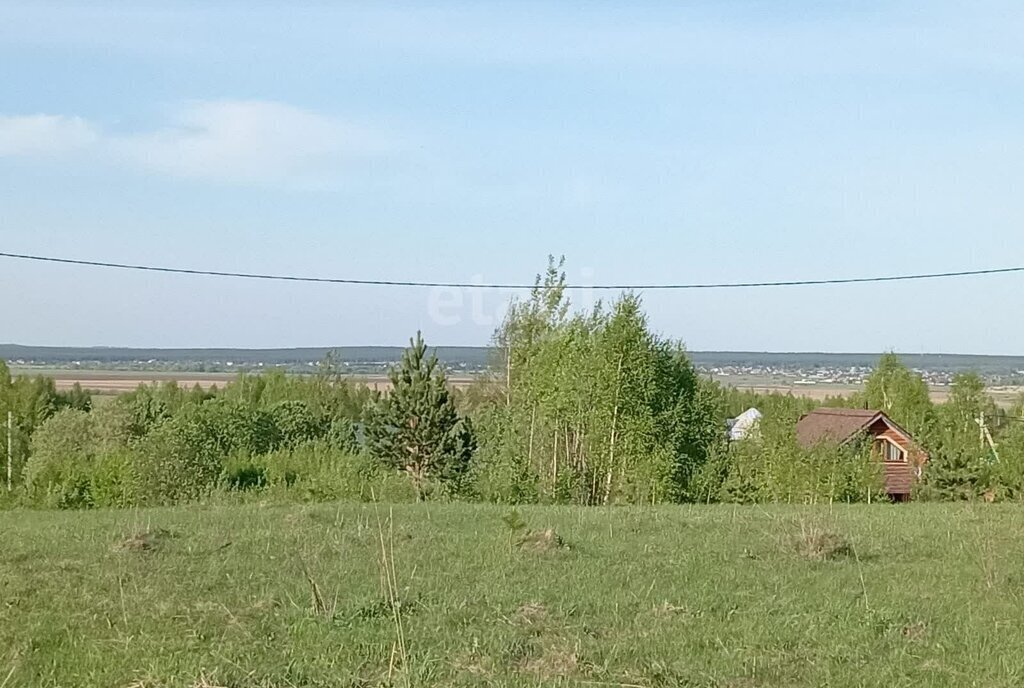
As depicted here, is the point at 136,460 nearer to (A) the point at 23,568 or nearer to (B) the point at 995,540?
(A) the point at 23,568

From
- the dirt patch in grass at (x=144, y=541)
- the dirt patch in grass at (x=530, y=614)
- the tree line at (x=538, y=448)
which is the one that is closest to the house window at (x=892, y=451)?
the tree line at (x=538, y=448)

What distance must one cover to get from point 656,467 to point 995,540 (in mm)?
15013

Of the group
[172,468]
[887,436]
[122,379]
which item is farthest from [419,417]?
[122,379]

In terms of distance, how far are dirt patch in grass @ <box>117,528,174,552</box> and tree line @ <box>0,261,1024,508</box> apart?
5730mm

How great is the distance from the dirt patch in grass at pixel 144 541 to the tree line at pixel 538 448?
5.73 m

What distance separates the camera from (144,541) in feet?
31.0

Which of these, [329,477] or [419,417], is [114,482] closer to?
[329,477]

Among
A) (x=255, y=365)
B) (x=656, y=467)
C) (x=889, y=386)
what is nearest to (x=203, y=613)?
(x=656, y=467)

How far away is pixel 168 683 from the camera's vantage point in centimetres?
529

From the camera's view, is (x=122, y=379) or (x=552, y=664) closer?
(x=552, y=664)

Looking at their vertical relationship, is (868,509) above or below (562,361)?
below

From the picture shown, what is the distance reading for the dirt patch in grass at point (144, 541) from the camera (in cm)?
930

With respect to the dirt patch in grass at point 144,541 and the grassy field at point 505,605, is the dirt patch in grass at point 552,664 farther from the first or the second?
the dirt patch in grass at point 144,541

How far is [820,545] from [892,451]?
29145 millimetres
